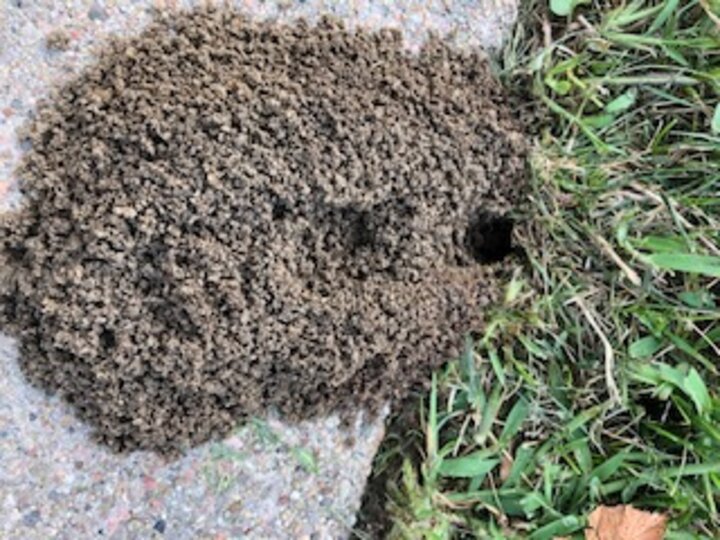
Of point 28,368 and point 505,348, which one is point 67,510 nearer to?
point 28,368

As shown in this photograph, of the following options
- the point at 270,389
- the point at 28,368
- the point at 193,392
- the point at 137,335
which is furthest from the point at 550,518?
the point at 28,368

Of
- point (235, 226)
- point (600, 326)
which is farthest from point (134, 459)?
point (600, 326)

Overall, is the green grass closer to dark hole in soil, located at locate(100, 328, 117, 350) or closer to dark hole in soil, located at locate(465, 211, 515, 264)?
dark hole in soil, located at locate(465, 211, 515, 264)

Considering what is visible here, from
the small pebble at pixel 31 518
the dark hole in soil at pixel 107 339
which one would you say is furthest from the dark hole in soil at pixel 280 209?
the small pebble at pixel 31 518

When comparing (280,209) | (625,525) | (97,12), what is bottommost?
(625,525)

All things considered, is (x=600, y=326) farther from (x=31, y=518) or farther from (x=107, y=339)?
(x=31, y=518)

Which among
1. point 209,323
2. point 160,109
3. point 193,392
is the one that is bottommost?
point 193,392

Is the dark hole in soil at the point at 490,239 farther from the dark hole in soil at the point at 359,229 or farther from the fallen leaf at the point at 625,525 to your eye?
the fallen leaf at the point at 625,525
